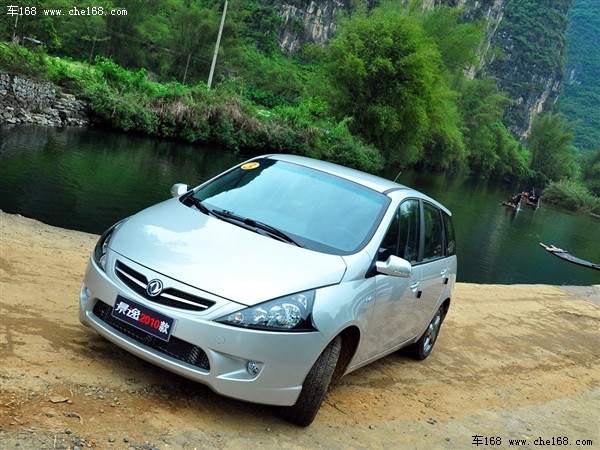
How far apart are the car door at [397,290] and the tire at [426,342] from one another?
0.73 metres

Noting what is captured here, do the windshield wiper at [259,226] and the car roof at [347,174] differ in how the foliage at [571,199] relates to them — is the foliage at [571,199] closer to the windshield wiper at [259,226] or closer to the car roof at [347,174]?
the car roof at [347,174]

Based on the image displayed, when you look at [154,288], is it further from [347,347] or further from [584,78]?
[584,78]

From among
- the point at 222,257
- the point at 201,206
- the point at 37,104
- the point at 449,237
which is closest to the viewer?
the point at 222,257

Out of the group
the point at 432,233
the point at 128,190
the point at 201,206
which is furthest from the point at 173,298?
the point at 128,190

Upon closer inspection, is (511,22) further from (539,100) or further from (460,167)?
(460,167)

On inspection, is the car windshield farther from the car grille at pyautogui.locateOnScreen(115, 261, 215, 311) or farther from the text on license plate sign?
the text on license plate sign

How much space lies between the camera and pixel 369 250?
470 centimetres

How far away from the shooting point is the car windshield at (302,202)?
4.79 meters

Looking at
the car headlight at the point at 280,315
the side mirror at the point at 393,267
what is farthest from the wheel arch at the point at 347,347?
the car headlight at the point at 280,315

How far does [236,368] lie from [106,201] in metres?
11.7

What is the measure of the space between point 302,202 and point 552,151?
4006 inches

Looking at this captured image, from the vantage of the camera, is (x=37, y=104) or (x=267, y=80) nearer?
(x=37, y=104)

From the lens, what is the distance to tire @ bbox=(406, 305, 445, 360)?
671cm

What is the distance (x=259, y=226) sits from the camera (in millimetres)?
4730
